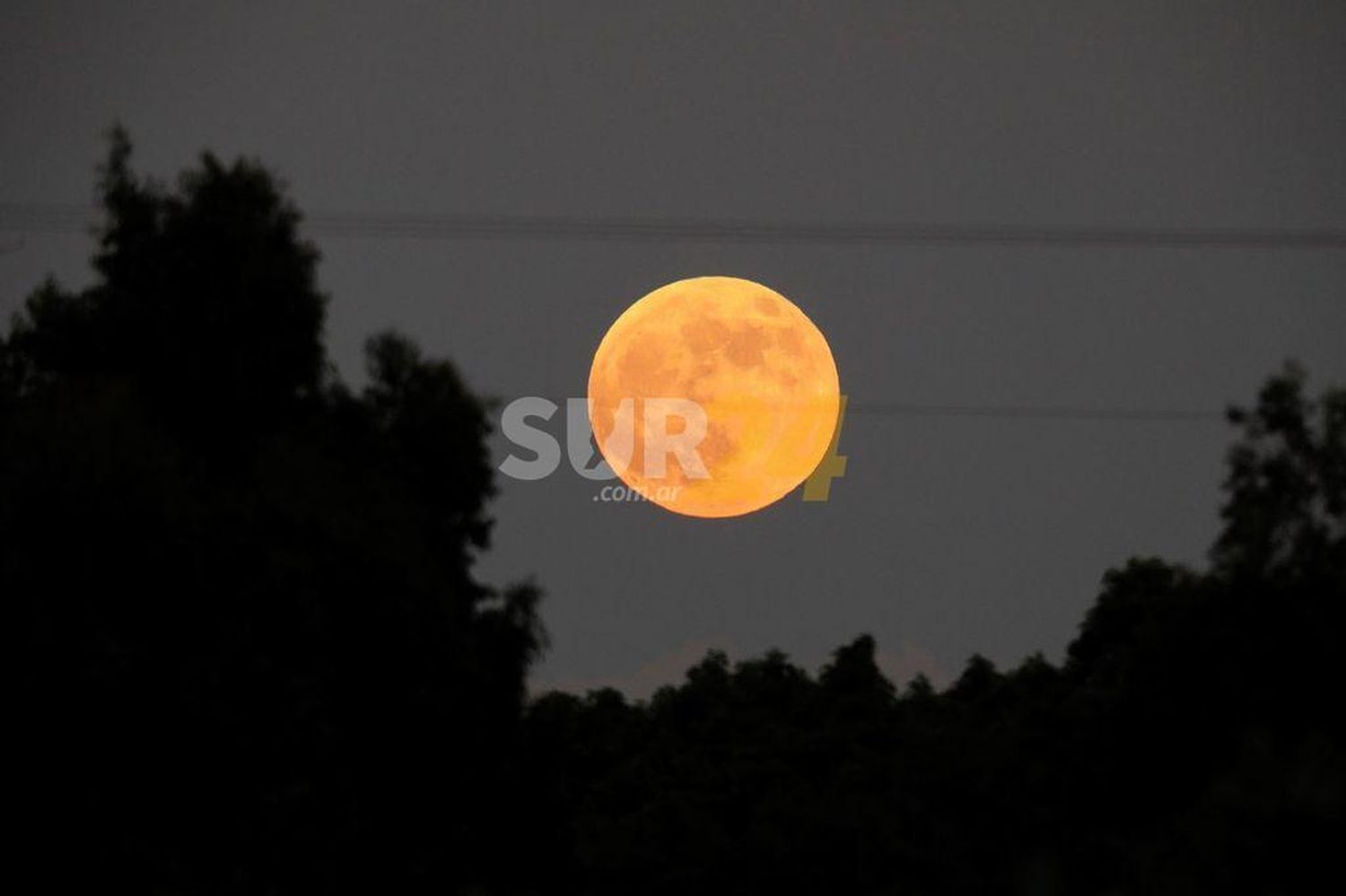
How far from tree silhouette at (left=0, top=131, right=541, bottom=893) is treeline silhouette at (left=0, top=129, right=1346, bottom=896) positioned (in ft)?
0.18

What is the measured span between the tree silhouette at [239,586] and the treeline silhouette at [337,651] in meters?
0.05

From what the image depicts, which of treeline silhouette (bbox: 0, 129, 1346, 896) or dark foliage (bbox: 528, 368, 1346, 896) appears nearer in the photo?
dark foliage (bbox: 528, 368, 1346, 896)

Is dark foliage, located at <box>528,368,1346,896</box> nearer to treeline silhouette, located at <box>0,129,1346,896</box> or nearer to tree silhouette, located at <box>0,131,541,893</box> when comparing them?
treeline silhouette, located at <box>0,129,1346,896</box>

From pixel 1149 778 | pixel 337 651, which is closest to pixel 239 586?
pixel 337 651

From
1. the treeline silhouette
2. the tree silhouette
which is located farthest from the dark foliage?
the tree silhouette

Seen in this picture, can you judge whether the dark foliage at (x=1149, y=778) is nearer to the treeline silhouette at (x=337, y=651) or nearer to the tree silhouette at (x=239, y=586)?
the treeline silhouette at (x=337, y=651)

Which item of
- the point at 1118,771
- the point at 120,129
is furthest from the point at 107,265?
the point at 1118,771

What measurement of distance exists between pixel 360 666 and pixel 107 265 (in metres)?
9.62

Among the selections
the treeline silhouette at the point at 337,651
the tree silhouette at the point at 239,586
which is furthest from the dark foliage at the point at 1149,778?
the tree silhouette at the point at 239,586

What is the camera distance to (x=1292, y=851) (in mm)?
24656

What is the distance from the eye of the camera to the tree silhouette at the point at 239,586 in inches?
1331

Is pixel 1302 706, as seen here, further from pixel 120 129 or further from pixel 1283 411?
pixel 120 129

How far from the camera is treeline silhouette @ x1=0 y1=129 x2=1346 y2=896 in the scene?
111ft

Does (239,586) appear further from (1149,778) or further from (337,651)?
(1149,778)
